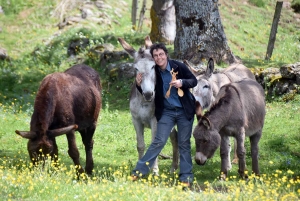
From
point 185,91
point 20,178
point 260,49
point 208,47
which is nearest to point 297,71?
point 208,47

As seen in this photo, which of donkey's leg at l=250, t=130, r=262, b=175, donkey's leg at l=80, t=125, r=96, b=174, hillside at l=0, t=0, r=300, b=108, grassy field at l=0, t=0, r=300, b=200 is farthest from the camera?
hillside at l=0, t=0, r=300, b=108

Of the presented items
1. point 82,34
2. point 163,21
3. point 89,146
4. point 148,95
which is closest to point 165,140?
point 148,95

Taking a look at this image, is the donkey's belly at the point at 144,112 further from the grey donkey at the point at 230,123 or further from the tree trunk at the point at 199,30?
the tree trunk at the point at 199,30

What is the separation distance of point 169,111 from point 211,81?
2.70 metres

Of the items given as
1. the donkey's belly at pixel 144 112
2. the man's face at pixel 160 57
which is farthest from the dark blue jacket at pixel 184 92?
the donkey's belly at pixel 144 112

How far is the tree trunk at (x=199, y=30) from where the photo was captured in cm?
1484

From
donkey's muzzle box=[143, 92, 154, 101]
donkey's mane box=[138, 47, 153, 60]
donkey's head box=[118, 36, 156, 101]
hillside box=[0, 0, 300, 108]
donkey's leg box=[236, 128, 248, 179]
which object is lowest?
hillside box=[0, 0, 300, 108]

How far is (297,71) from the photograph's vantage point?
13.4m

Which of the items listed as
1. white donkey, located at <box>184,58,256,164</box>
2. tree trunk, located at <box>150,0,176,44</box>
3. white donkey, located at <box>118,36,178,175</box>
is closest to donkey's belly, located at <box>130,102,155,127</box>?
white donkey, located at <box>118,36,178,175</box>

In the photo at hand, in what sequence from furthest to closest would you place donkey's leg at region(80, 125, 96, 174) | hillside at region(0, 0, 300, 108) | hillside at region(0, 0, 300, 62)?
hillside at region(0, 0, 300, 62), hillside at region(0, 0, 300, 108), donkey's leg at region(80, 125, 96, 174)

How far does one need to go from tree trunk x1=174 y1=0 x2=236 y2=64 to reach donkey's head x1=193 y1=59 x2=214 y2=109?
454 cm

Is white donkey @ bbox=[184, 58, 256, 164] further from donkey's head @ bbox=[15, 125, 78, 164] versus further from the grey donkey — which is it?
donkey's head @ bbox=[15, 125, 78, 164]

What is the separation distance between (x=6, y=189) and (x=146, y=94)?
2.54 m

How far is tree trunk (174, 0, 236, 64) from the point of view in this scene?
14836mm
